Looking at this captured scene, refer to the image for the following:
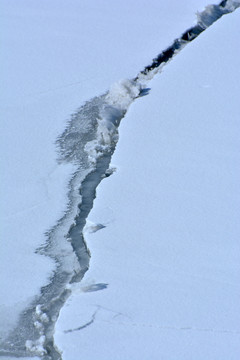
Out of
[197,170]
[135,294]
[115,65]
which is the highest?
[115,65]

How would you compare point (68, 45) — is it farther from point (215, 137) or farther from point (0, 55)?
point (215, 137)

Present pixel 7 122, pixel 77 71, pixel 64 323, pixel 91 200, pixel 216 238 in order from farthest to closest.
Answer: pixel 77 71, pixel 7 122, pixel 91 200, pixel 216 238, pixel 64 323

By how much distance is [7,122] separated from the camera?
11.7 ft

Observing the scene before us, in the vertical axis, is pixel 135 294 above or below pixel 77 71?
below

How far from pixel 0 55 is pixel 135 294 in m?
2.79

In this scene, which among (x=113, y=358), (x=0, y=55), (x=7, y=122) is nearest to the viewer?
(x=113, y=358)

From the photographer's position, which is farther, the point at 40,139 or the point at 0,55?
the point at 0,55

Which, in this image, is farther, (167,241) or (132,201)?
(132,201)

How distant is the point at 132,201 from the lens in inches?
107

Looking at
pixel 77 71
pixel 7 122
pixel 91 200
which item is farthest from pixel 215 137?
pixel 77 71

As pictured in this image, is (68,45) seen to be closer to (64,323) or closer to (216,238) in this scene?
(216,238)

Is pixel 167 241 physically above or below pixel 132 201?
below

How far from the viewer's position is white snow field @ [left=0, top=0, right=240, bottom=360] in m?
2.01

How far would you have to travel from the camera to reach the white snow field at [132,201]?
2006 millimetres
